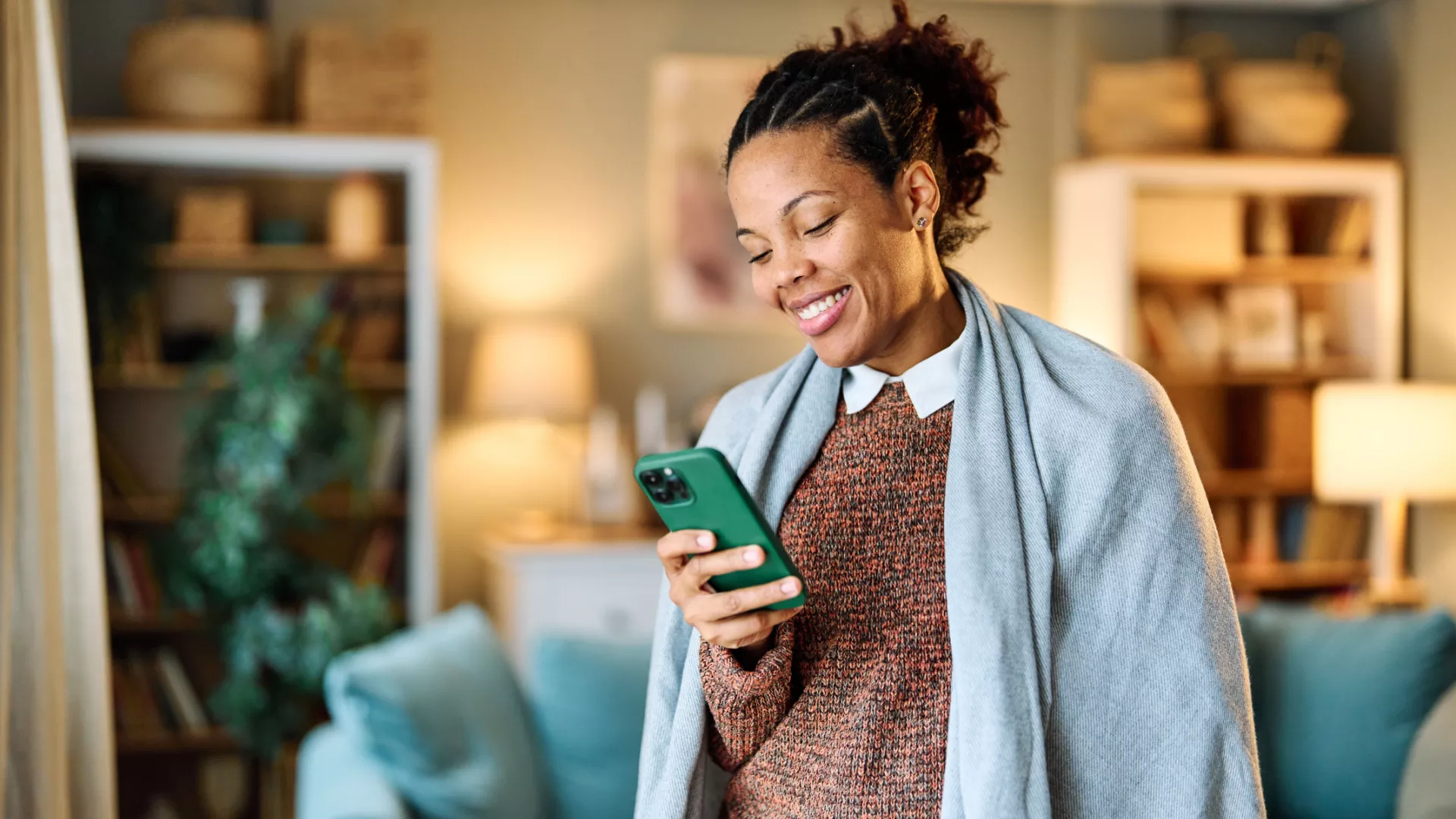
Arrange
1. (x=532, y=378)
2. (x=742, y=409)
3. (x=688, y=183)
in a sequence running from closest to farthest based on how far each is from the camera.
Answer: (x=742, y=409) < (x=532, y=378) < (x=688, y=183)

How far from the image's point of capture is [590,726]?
9.43 feet

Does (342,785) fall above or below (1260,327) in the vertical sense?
below

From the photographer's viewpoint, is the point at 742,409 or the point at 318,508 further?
the point at 318,508

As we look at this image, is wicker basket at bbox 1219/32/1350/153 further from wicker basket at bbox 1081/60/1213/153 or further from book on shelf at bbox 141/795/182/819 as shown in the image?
book on shelf at bbox 141/795/182/819

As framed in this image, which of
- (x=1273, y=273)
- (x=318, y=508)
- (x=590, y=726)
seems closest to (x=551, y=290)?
(x=318, y=508)

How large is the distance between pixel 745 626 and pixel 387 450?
3272 millimetres

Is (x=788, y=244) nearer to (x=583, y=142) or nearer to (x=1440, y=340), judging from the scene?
(x=583, y=142)

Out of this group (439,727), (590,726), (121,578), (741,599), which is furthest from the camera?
(121,578)

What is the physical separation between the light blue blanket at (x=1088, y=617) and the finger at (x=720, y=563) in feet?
0.54

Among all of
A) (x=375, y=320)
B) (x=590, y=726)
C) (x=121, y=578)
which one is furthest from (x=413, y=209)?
(x=590, y=726)

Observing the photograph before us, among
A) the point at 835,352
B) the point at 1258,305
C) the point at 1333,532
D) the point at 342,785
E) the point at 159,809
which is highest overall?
the point at 835,352

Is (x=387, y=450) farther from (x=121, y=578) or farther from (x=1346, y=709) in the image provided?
(x=1346, y=709)

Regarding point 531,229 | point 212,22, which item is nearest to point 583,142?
point 531,229

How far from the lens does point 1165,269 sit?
4.72 metres
